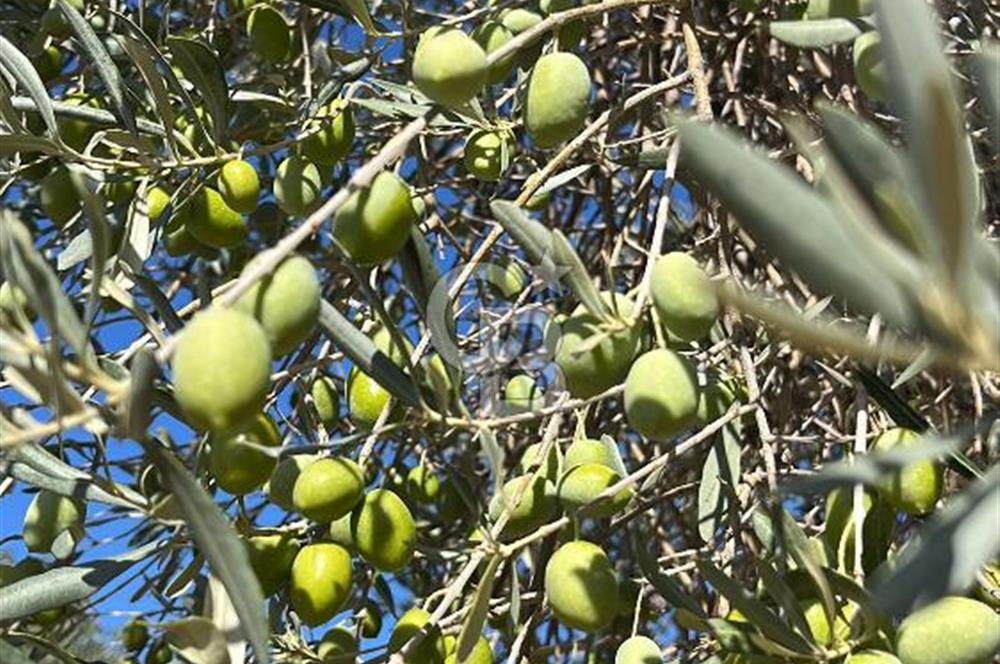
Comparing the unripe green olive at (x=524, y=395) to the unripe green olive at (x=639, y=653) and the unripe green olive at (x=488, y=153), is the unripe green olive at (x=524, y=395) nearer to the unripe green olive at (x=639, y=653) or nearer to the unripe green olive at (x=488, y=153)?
the unripe green olive at (x=488, y=153)

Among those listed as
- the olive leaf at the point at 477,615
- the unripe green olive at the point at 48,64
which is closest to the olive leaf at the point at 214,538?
the olive leaf at the point at 477,615

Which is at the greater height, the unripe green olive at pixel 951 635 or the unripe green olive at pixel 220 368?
the unripe green olive at pixel 220 368

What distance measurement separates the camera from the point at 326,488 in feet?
3.12

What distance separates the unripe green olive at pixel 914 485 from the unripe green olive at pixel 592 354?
0.23m

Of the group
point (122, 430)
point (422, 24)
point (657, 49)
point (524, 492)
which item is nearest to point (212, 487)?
point (524, 492)

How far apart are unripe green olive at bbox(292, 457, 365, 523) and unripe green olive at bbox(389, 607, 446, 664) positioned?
117mm

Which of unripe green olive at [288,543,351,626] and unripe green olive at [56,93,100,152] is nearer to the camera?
unripe green olive at [288,543,351,626]

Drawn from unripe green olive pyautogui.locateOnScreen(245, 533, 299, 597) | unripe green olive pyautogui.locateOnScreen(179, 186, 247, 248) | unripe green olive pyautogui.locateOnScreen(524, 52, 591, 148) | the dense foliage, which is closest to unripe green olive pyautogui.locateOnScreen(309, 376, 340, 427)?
the dense foliage

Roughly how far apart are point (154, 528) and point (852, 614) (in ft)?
3.97

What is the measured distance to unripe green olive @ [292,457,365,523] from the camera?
952 mm

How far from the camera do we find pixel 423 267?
2.97ft

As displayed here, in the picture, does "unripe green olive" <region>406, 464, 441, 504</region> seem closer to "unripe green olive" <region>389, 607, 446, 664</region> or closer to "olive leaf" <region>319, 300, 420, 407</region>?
"unripe green olive" <region>389, 607, 446, 664</region>

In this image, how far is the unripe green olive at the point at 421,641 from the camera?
3.29 ft

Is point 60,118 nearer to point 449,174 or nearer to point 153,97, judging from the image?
point 153,97
